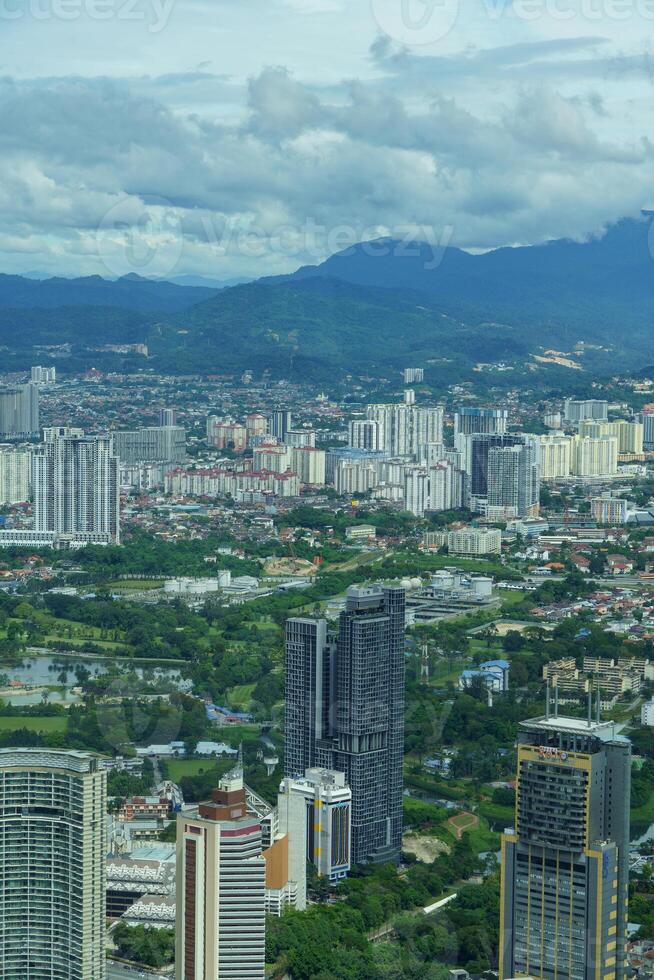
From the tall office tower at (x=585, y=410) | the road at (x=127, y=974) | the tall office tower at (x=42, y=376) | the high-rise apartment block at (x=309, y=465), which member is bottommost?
the road at (x=127, y=974)

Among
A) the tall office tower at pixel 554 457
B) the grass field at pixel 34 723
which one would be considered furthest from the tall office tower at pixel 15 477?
the grass field at pixel 34 723

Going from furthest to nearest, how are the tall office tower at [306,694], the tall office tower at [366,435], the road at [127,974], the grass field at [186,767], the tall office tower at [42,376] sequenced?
the tall office tower at [42,376]
the tall office tower at [366,435]
the grass field at [186,767]
the tall office tower at [306,694]
the road at [127,974]

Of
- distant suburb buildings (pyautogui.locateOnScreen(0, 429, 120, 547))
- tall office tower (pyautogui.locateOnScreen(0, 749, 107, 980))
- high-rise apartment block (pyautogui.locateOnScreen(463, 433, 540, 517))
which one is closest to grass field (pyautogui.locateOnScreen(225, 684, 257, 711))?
tall office tower (pyautogui.locateOnScreen(0, 749, 107, 980))

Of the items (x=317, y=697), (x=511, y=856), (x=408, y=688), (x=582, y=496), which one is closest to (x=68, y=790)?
(x=511, y=856)

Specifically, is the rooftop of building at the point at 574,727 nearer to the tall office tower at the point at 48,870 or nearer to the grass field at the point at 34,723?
the tall office tower at the point at 48,870

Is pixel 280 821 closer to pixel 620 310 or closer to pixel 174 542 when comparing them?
pixel 174 542

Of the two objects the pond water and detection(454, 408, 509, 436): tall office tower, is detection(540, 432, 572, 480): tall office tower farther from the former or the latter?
the pond water
